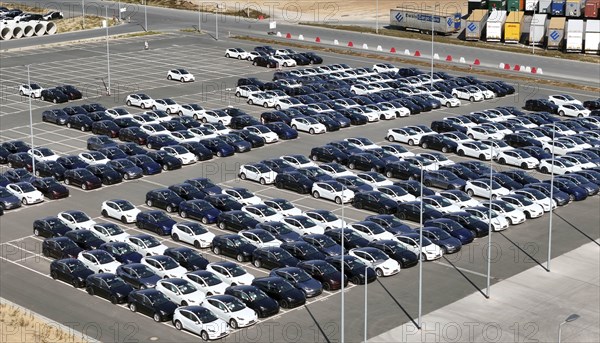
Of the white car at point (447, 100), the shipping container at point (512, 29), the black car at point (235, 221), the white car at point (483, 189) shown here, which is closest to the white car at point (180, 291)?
the black car at point (235, 221)

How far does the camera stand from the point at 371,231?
60.4 meters

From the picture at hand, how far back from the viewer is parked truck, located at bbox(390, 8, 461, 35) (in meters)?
129

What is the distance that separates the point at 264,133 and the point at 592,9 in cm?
5575

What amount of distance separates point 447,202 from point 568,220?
287 inches

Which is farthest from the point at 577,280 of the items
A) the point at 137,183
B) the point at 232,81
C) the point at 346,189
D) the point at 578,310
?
the point at 232,81

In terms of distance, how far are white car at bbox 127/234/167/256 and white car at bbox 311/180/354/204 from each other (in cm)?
1346

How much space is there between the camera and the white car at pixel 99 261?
55.3 metres

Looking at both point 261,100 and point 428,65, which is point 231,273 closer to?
point 261,100

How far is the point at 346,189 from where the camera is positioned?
6894 cm

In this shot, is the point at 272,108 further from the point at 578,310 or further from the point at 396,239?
the point at 578,310

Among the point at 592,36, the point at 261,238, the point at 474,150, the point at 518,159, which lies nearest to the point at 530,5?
the point at 592,36

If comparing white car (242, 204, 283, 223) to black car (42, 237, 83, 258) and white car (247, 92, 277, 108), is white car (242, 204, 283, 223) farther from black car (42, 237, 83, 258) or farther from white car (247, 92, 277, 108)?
white car (247, 92, 277, 108)

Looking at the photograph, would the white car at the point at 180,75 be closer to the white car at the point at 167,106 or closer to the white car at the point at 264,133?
the white car at the point at 167,106

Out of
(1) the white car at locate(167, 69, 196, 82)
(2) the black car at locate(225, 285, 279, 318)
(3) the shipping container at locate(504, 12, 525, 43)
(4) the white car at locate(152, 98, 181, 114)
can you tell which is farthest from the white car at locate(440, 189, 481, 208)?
(3) the shipping container at locate(504, 12, 525, 43)
